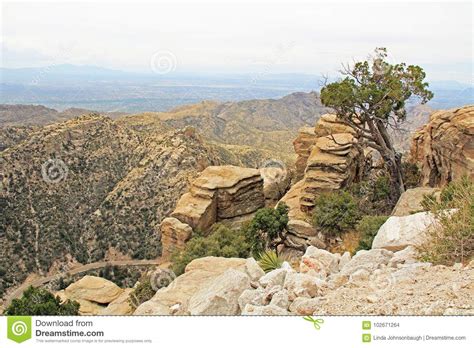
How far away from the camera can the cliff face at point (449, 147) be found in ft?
52.3

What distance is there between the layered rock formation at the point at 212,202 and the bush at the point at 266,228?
13.8 feet

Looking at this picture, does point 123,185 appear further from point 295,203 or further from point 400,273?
point 400,273

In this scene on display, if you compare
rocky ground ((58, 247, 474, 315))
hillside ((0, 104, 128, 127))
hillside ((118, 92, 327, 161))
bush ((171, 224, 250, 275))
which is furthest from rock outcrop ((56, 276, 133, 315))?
hillside ((0, 104, 128, 127))

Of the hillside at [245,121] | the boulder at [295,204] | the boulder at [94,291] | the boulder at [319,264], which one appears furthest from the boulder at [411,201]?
the hillside at [245,121]

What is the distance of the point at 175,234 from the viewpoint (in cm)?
1998

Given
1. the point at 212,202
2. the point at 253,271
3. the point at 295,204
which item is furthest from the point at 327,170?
the point at 253,271

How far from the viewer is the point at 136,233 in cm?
3941

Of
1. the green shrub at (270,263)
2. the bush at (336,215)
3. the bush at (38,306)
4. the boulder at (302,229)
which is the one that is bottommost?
the bush at (38,306)

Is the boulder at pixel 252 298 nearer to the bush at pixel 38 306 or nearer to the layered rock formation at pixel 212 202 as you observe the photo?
the bush at pixel 38 306

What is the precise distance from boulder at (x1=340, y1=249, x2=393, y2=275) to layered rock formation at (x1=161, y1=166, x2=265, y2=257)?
42.6ft

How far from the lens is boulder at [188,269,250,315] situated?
631 cm

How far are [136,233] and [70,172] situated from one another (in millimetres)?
10339

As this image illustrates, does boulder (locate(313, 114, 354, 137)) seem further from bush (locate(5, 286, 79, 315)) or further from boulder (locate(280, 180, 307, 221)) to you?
bush (locate(5, 286, 79, 315))
